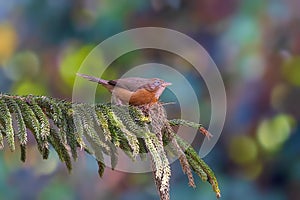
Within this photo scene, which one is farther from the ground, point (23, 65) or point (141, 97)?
point (23, 65)

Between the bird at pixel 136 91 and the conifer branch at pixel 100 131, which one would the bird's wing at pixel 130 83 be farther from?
the conifer branch at pixel 100 131

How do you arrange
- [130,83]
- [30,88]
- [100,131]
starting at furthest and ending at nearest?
[30,88] < [130,83] < [100,131]

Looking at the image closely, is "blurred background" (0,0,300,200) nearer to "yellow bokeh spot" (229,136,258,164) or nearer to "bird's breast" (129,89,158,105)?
"yellow bokeh spot" (229,136,258,164)

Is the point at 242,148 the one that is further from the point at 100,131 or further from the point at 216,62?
the point at 100,131

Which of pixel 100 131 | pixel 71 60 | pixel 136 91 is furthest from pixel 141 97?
pixel 71 60

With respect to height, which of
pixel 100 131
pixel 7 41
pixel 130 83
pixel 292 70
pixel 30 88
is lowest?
pixel 100 131

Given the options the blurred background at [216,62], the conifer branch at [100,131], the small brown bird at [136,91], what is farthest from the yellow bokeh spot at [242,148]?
the conifer branch at [100,131]
